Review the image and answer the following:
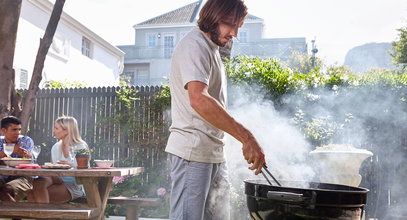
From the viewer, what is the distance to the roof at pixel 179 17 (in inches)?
1000

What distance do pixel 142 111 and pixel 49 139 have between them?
2.32 metres

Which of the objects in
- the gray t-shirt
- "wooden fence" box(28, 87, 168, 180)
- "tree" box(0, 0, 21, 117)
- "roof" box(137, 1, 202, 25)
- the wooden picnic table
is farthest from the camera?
"roof" box(137, 1, 202, 25)

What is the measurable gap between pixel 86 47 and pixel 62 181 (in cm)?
1400

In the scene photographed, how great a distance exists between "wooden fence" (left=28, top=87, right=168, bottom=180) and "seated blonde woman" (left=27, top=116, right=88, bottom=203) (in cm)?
281

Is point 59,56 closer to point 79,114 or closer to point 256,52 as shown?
point 79,114

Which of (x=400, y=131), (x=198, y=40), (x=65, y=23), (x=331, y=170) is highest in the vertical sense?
(x=65, y=23)

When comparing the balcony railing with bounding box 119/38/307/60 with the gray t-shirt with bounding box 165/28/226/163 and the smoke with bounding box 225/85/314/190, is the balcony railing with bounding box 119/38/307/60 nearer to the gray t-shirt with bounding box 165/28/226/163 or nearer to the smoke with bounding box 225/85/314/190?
the smoke with bounding box 225/85/314/190

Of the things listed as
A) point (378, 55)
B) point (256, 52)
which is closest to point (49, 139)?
point (256, 52)

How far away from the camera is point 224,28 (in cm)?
203

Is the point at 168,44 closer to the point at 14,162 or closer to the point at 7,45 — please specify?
the point at 7,45

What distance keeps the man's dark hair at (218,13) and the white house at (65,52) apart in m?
9.75

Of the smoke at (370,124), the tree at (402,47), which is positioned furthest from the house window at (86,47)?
the tree at (402,47)

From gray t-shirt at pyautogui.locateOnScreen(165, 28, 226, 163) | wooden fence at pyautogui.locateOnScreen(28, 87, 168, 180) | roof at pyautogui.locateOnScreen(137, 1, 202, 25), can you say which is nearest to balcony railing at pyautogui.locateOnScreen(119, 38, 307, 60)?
roof at pyautogui.locateOnScreen(137, 1, 202, 25)

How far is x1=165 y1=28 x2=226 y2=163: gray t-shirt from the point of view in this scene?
187 cm
